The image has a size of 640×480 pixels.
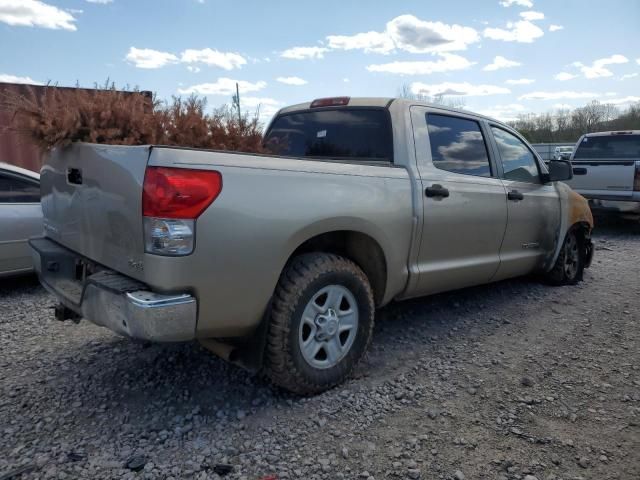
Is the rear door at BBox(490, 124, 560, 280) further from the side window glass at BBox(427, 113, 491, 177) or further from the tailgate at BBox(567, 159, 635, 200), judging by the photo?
the tailgate at BBox(567, 159, 635, 200)

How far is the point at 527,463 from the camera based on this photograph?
248cm

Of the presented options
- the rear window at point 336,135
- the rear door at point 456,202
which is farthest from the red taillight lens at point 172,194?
the rear door at point 456,202

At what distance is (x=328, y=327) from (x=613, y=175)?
320 inches

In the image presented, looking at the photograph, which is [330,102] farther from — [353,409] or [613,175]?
[613,175]

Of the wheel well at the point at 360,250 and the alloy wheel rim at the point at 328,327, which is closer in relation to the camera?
the alloy wheel rim at the point at 328,327

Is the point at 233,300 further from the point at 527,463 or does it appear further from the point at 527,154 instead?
the point at 527,154


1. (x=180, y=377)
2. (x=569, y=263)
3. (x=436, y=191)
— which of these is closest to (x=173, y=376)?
(x=180, y=377)

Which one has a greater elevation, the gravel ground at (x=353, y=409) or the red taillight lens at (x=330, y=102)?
the red taillight lens at (x=330, y=102)

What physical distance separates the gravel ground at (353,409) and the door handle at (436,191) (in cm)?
115

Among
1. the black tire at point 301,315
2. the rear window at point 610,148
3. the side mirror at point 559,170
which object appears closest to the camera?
the black tire at point 301,315

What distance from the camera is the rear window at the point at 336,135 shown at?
3.69 metres

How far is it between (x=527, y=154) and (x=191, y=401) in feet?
12.7

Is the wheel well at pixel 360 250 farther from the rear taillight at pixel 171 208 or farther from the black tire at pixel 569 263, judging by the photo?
Answer: the black tire at pixel 569 263

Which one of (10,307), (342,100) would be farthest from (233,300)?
(10,307)
